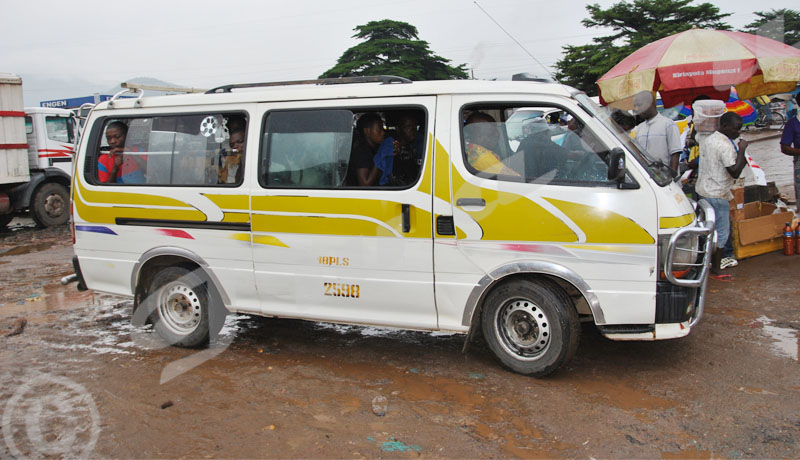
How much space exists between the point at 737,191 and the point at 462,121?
4929 millimetres

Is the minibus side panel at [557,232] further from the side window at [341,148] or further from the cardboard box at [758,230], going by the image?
the cardboard box at [758,230]

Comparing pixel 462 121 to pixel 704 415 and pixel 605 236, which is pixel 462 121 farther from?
pixel 704 415

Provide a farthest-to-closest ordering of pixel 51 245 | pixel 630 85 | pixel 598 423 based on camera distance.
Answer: pixel 51 245
pixel 630 85
pixel 598 423

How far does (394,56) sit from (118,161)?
29172mm

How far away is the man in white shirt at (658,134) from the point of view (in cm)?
639

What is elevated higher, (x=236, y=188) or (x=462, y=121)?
(x=462, y=121)

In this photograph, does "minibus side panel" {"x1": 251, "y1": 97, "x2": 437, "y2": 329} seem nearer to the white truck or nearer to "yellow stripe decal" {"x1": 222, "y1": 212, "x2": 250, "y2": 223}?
"yellow stripe decal" {"x1": 222, "y1": 212, "x2": 250, "y2": 223}

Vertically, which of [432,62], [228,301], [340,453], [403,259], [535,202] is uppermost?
[432,62]

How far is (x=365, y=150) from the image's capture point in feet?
15.5

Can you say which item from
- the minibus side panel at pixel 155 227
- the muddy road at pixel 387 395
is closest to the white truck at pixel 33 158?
the muddy road at pixel 387 395

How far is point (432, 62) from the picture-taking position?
33.6 metres

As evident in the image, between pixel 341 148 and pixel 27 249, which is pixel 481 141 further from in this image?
pixel 27 249

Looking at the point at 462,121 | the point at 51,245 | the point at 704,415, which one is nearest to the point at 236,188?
the point at 462,121

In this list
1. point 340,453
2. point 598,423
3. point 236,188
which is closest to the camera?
point 340,453
